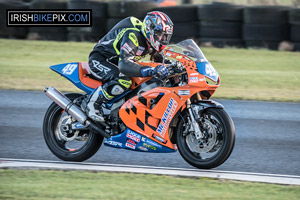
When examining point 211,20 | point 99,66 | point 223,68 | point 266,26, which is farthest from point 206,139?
point 211,20

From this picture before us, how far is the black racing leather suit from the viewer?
5590 mm

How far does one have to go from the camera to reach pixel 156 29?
5.54 meters

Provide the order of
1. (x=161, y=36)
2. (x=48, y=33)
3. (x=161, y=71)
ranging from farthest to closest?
(x=48, y=33)
(x=161, y=36)
(x=161, y=71)

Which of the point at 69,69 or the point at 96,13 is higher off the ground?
the point at 96,13

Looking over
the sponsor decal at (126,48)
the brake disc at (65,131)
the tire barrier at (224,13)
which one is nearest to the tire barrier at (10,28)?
the tire barrier at (224,13)

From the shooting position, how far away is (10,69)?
13469 mm

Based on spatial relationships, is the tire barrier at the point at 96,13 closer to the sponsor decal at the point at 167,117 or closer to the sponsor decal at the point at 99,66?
the sponsor decal at the point at 99,66

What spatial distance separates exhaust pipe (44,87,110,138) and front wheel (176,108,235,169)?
2.82 ft

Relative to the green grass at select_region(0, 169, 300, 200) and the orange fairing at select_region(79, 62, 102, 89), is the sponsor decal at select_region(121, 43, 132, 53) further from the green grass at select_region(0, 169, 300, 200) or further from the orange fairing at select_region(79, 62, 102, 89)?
the green grass at select_region(0, 169, 300, 200)

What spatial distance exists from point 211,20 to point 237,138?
371 inches

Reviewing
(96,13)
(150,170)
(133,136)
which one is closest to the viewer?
(150,170)

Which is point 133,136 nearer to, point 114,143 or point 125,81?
point 114,143

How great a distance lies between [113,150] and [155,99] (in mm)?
1235

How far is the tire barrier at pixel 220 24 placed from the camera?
16.2m
